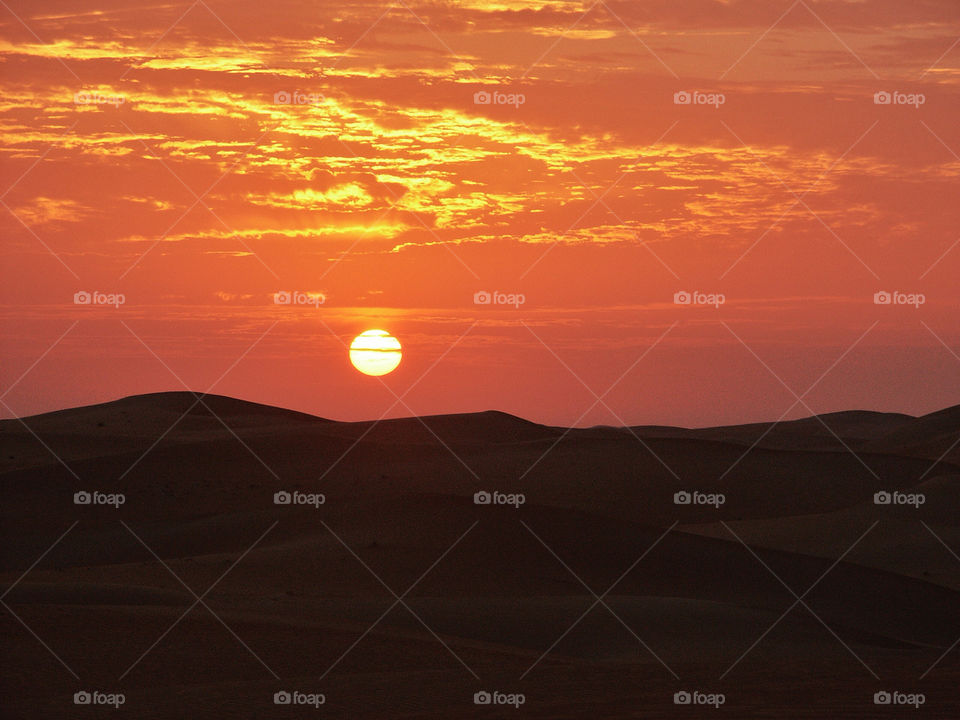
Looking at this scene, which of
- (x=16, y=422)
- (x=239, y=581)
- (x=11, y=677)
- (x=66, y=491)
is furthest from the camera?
(x=16, y=422)

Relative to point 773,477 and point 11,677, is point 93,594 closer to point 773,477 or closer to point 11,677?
point 11,677

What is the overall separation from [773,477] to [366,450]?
1312cm

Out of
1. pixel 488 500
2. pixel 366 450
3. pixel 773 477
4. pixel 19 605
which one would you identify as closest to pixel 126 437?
pixel 366 450

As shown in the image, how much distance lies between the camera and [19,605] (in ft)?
53.9
